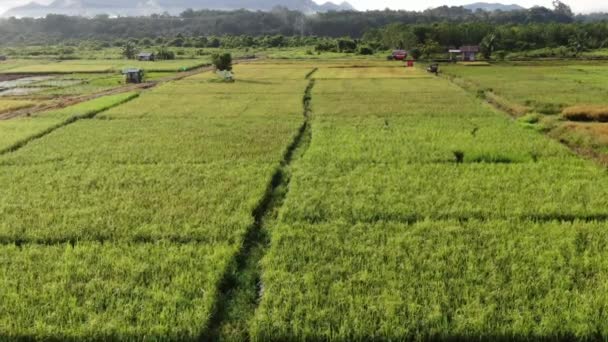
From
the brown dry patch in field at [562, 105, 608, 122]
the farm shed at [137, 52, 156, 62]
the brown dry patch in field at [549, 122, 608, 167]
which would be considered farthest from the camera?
the farm shed at [137, 52, 156, 62]

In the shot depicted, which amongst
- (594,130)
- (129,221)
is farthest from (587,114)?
(129,221)

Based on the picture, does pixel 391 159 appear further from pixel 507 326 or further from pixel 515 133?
pixel 507 326

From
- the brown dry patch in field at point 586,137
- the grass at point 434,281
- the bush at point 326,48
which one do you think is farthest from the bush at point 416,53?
the grass at point 434,281

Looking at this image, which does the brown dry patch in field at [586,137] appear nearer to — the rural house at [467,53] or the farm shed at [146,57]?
the rural house at [467,53]

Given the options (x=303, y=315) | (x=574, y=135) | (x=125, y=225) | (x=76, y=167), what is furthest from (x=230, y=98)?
(x=303, y=315)

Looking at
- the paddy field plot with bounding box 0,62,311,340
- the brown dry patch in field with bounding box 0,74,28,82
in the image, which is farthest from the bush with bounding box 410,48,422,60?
the paddy field plot with bounding box 0,62,311,340

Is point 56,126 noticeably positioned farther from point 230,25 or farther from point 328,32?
point 230,25

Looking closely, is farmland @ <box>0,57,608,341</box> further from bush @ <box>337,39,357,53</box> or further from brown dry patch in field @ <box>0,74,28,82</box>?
bush @ <box>337,39,357,53</box>
